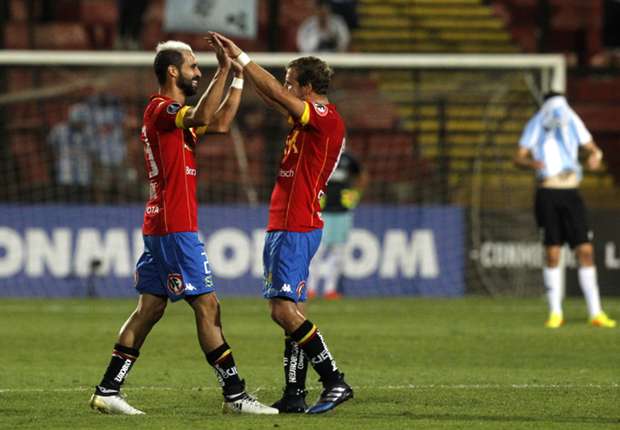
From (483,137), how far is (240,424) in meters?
12.8

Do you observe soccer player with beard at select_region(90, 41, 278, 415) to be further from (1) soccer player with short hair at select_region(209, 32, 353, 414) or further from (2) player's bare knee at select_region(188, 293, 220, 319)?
(1) soccer player with short hair at select_region(209, 32, 353, 414)

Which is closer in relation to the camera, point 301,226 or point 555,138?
point 301,226

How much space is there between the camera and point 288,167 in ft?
26.0

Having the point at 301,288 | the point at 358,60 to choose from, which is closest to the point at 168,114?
the point at 301,288

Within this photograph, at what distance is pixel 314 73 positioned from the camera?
7879mm

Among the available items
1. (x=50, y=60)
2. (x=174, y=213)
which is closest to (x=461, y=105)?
(x=50, y=60)

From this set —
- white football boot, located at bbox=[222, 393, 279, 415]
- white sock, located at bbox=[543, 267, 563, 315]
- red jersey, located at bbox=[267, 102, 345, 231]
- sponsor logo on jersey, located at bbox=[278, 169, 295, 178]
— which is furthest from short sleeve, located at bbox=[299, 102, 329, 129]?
white sock, located at bbox=[543, 267, 563, 315]

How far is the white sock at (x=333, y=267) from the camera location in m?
17.5

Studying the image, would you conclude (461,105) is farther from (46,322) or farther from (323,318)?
(46,322)

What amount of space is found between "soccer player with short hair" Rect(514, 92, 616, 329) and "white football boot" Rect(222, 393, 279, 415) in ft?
20.4

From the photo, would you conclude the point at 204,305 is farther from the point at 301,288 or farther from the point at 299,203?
the point at 299,203

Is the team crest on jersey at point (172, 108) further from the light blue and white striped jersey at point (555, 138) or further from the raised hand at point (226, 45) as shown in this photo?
the light blue and white striped jersey at point (555, 138)

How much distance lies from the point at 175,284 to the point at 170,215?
1.21 feet

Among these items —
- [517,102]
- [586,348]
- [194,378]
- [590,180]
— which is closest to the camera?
[194,378]
